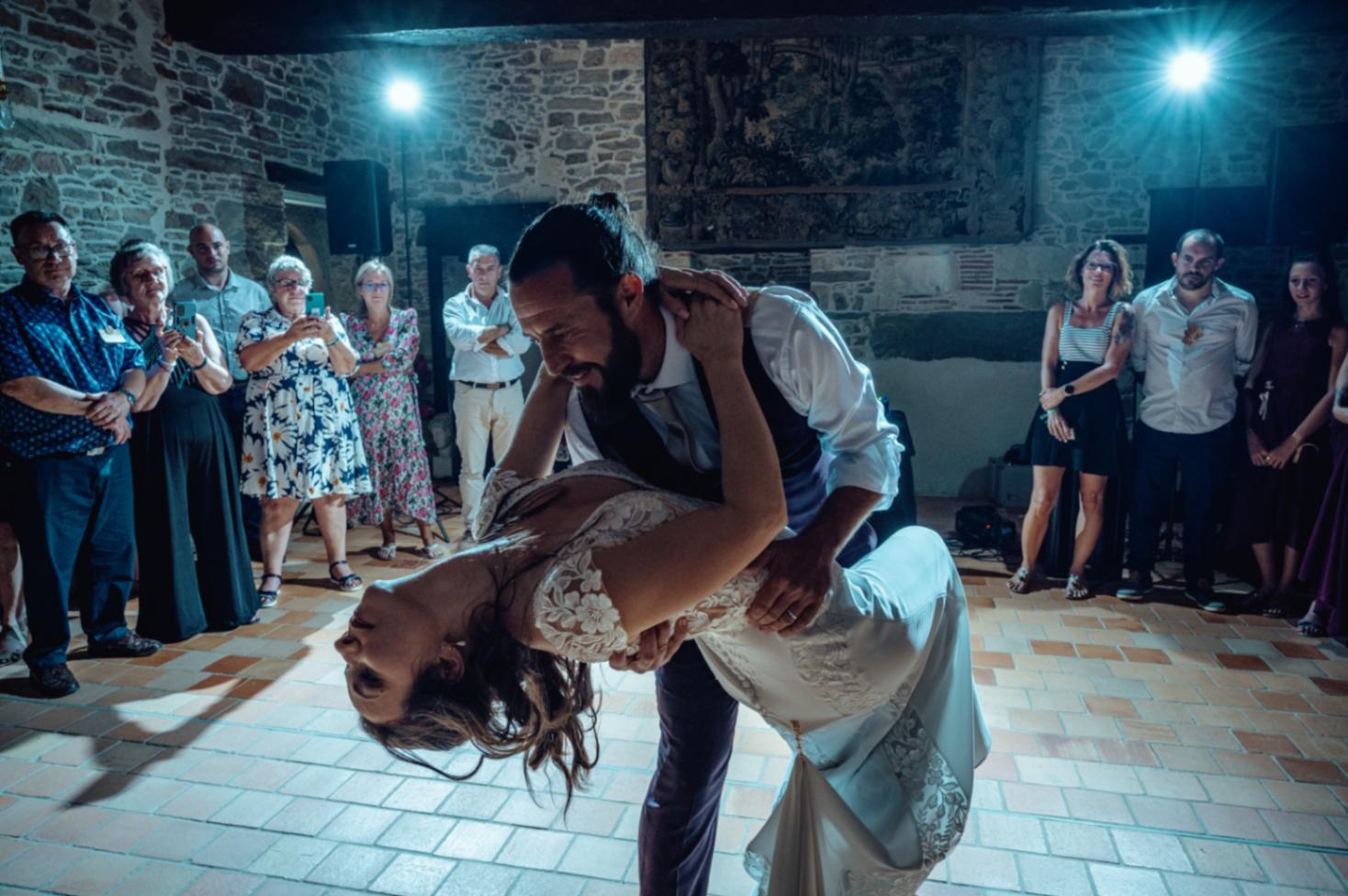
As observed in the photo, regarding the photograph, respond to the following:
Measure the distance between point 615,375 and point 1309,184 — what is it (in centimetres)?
697

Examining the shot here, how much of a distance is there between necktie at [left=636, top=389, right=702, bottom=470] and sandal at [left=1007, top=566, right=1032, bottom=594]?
341 centimetres

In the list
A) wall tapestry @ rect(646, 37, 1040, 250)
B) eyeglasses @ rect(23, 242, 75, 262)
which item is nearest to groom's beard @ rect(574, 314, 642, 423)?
eyeglasses @ rect(23, 242, 75, 262)

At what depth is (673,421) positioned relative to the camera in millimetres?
1394

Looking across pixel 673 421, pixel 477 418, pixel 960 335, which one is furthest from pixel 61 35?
pixel 960 335

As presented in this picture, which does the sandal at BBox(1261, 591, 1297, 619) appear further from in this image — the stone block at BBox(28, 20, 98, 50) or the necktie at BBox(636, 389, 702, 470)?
the stone block at BBox(28, 20, 98, 50)

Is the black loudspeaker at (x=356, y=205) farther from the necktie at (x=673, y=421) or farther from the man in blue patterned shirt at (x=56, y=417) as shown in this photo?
the necktie at (x=673, y=421)

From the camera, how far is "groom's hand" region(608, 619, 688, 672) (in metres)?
1.10

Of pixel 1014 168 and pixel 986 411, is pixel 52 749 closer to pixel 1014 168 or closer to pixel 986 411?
pixel 986 411

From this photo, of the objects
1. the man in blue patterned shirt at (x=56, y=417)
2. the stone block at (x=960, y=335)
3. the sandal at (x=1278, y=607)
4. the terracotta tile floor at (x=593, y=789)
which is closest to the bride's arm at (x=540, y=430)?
the terracotta tile floor at (x=593, y=789)

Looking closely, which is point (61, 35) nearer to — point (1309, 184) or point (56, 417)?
point (56, 417)

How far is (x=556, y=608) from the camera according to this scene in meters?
0.99

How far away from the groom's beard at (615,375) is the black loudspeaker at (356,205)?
20.7ft

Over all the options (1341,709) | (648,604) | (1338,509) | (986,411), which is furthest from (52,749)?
(986,411)

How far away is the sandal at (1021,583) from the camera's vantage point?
4.24 m
